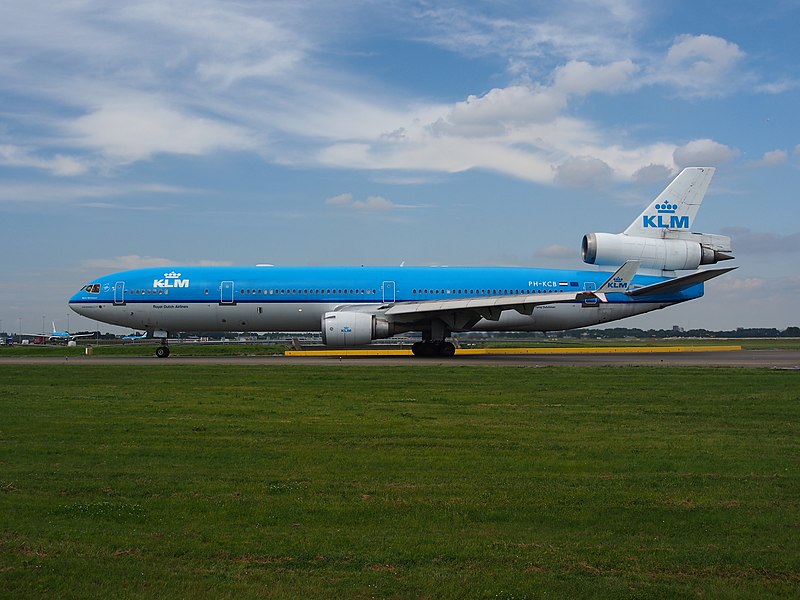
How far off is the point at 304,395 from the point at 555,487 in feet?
31.1

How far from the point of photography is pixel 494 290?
36375 mm

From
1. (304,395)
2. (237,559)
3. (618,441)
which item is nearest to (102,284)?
(304,395)

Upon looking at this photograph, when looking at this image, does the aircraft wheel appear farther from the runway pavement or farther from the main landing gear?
the runway pavement

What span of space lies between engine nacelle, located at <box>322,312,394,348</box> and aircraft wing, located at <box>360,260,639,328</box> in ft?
3.48

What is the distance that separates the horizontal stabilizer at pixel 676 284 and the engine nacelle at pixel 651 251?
1.72m

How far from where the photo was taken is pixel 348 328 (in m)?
32.2

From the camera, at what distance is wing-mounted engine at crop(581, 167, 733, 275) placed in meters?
37.8

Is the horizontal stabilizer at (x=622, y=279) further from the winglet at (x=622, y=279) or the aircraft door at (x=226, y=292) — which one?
the aircraft door at (x=226, y=292)

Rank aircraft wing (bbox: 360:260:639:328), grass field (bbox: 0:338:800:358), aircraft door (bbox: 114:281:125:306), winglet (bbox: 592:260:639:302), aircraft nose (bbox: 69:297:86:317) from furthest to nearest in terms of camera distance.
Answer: grass field (bbox: 0:338:800:358) → aircraft nose (bbox: 69:297:86:317) → aircraft door (bbox: 114:281:125:306) → winglet (bbox: 592:260:639:302) → aircraft wing (bbox: 360:260:639:328)

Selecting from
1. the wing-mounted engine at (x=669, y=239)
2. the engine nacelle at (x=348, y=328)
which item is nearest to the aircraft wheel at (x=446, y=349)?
the engine nacelle at (x=348, y=328)

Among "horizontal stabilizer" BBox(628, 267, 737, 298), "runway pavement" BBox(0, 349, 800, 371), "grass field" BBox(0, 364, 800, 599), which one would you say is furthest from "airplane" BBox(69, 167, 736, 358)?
"grass field" BBox(0, 364, 800, 599)

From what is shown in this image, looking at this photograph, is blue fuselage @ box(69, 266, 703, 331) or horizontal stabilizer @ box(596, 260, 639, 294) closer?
horizontal stabilizer @ box(596, 260, 639, 294)

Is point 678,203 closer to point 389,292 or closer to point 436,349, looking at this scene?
point 436,349

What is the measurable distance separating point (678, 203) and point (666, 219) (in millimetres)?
978
